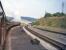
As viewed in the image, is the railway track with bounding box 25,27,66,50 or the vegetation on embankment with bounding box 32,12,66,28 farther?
the vegetation on embankment with bounding box 32,12,66,28

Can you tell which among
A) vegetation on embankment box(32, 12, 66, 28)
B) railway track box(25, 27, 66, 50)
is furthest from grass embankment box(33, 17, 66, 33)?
railway track box(25, 27, 66, 50)

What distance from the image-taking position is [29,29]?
8.33ft

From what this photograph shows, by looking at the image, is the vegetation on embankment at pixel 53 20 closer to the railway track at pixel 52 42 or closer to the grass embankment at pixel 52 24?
the grass embankment at pixel 52 24

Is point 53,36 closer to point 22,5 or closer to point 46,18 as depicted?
point 46,18

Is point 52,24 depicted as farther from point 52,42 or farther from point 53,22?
point 52,42

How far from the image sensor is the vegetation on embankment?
2477 mm

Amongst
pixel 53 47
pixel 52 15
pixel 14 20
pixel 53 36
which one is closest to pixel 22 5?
pixel 14 20

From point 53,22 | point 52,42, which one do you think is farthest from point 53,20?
point 52,42

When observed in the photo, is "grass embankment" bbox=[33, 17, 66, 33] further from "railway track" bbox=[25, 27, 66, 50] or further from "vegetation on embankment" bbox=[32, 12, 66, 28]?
"railway track" bbox=[25, 27, 66, 50]

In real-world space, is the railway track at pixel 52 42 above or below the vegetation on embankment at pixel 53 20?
below

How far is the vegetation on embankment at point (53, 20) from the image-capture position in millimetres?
2477

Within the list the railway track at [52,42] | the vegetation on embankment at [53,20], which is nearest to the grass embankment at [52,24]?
the vegetation on embankment at [53,20]

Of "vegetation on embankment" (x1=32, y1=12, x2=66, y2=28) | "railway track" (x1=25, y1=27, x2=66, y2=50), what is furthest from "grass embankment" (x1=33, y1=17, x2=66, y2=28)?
"railway track" (x1=25, y1=27, x2=66, y2=50)

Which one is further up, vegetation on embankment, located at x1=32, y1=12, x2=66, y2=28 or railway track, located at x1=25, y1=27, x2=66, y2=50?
vegetation on embankment, located at x1=32, y1=12, x2=66, y2=28
